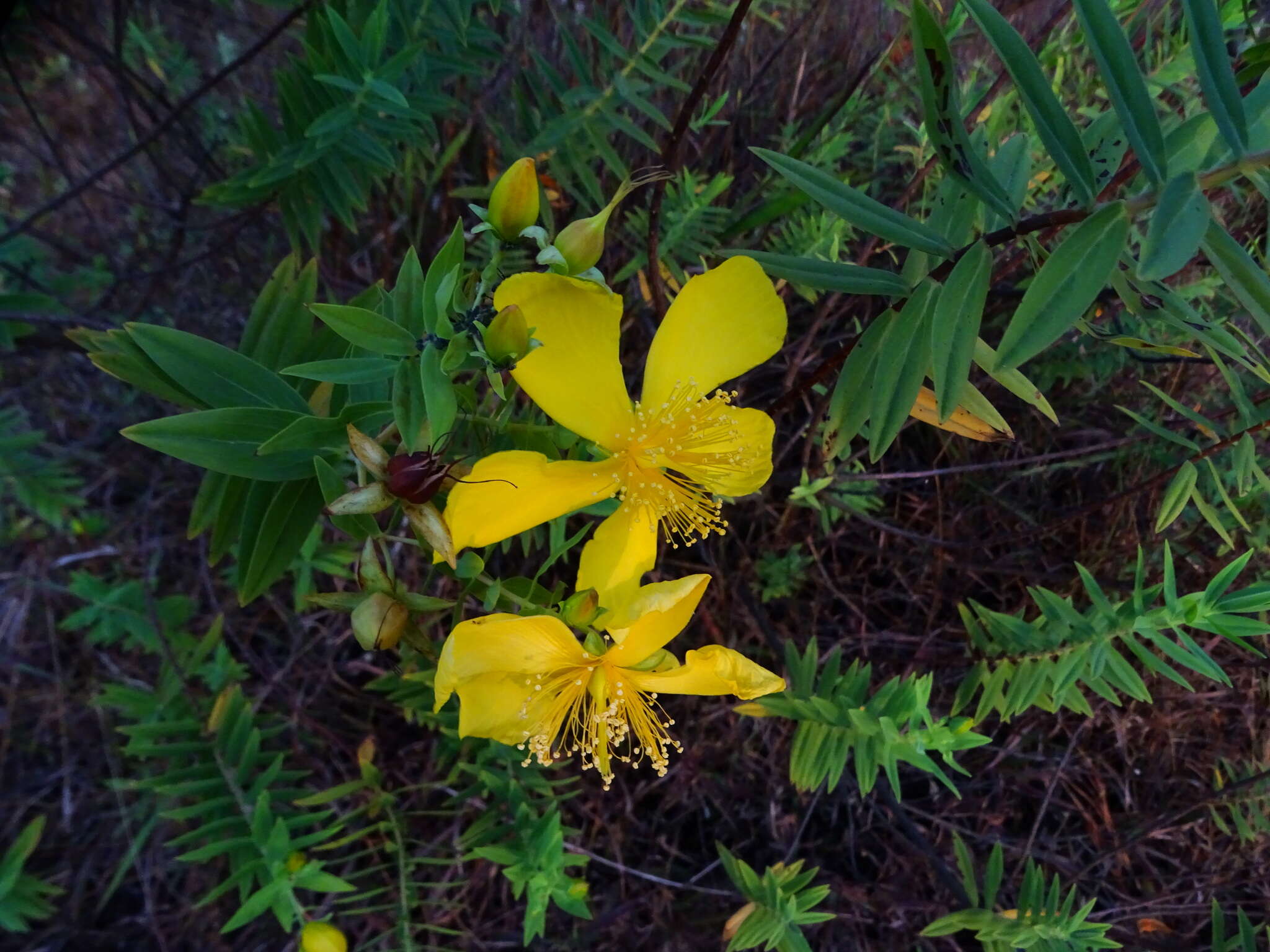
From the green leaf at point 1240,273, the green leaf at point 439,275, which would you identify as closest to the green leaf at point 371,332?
the green leaf at point 439,275

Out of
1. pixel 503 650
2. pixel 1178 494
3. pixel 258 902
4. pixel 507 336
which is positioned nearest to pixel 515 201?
pixel 507 336

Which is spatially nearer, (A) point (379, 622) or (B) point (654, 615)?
(A) point (379, 622)

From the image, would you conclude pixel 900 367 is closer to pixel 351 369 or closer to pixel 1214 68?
pixel 1214 68

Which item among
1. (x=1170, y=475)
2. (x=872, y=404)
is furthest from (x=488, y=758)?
(x=1170, y=475)

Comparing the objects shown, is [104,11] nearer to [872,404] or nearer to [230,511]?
[230,511]

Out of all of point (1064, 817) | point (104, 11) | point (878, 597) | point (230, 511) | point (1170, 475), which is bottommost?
point (1064, 817)
